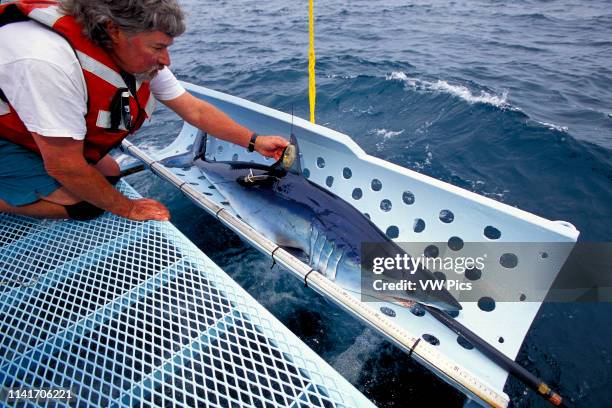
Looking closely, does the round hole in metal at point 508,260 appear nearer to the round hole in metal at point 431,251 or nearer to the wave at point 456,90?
the round hole in metal at point 431,251

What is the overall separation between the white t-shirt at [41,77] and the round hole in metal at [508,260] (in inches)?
107

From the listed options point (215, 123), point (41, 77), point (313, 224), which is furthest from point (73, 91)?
point (313, 224)

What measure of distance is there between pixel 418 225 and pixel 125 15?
2.30 metres

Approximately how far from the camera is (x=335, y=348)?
262 centimetres

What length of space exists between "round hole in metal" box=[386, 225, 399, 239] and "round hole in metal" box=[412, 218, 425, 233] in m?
0.15

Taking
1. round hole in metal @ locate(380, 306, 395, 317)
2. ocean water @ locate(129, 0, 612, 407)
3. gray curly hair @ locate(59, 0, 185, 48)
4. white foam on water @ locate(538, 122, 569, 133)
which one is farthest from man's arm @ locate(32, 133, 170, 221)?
white foam on water @ locate(538, 122, 569, 133)

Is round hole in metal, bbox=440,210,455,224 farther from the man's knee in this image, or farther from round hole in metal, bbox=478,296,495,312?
the man's knee

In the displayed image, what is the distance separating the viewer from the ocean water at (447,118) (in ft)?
8.34

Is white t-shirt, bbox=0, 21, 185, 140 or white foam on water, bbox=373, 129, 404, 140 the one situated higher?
white t-shirt, bbox=0, 21, 185, 140

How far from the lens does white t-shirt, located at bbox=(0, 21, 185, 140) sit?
65.9 inches

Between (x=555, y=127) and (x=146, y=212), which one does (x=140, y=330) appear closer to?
(x=146, y=212)

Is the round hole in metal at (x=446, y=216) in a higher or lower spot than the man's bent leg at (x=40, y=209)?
higher

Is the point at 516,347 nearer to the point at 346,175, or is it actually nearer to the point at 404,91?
the point at 346,175

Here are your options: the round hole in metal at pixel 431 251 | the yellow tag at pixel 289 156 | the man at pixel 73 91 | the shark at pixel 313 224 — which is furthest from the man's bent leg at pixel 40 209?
the round hole in metal at pixel 431 251
